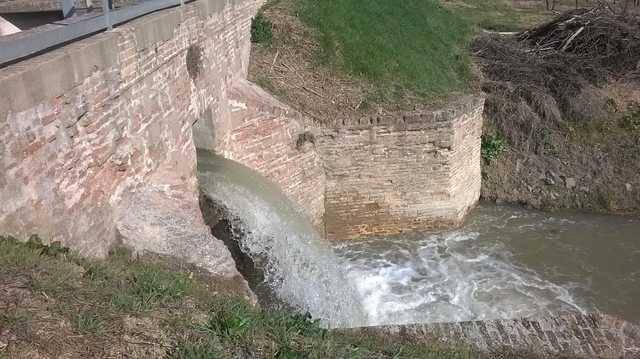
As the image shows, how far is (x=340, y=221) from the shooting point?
1102cm

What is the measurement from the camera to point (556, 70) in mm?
13758

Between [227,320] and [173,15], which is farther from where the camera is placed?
[173,15]

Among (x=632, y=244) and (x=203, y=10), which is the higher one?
(x=203, y=10)

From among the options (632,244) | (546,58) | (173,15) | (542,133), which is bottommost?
(632,244)

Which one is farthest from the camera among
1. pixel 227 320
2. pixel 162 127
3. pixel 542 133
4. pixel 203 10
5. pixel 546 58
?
pixel 546 58

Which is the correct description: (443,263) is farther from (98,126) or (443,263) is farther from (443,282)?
(98,126)

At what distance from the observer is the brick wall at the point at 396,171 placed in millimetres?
10609

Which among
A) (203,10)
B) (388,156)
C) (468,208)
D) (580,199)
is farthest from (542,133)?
(203,10)

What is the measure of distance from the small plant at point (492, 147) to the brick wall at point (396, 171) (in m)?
1.22

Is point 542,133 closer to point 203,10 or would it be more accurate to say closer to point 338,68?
point 338,68

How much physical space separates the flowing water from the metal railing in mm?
2569

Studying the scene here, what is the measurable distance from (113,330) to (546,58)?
13.6m

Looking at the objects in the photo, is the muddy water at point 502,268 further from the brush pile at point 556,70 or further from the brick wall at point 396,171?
the brush pile at point 556,70

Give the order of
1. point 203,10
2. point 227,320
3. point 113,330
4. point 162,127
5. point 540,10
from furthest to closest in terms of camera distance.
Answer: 1. point 540,10
2. point 203,10
3. point 162,127
4. point 227,320
5. point 113,330
